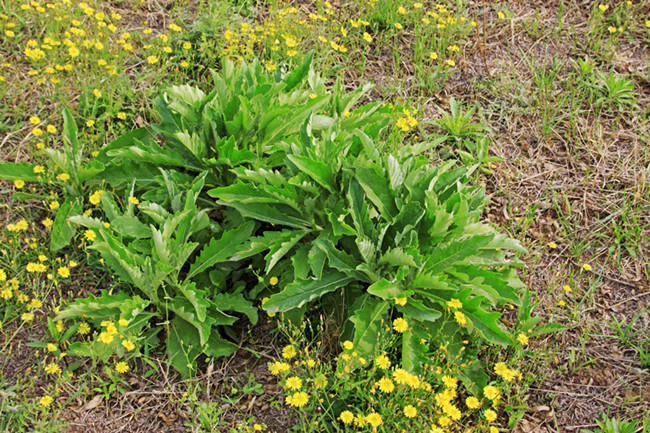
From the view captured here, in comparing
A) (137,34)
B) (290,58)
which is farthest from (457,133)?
(137,34)

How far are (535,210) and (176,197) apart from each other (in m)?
2.42

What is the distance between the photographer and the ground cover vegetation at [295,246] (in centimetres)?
271

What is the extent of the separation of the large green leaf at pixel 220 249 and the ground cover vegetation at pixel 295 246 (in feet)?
0.05

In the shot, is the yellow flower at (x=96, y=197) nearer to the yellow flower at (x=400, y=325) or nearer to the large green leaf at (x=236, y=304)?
the large green leaf at (x=236, y=304)

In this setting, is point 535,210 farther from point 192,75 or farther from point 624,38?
point 192,75

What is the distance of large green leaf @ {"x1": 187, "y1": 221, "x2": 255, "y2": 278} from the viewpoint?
2959mm

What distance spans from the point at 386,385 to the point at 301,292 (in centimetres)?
61

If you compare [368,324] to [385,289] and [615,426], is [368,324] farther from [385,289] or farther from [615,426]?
[615,426]

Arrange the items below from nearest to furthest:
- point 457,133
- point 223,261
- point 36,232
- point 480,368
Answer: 1. point 480,368
2. point 223,261
3. point 36,232
4. point 457,133

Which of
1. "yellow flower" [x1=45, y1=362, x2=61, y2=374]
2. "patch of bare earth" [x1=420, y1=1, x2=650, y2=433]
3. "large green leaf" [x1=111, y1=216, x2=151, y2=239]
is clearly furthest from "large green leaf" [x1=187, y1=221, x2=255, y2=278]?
"patch of bare earth" [x1=420, y1=1, x2=650, y2=433]

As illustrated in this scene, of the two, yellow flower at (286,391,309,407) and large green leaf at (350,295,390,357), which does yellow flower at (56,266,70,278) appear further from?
large green leaf at (350,295,390,357)

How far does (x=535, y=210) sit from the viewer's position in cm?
383

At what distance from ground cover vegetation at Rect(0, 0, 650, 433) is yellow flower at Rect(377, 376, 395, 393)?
5cm

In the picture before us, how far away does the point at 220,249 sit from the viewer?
299 cm
